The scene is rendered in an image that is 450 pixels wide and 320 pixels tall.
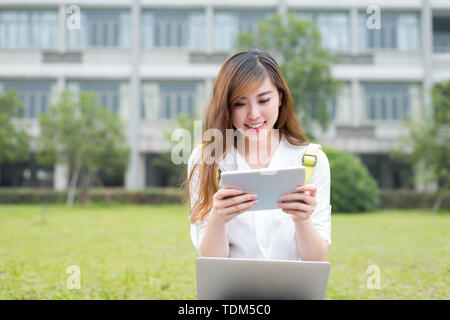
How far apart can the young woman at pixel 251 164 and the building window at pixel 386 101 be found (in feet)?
55.9

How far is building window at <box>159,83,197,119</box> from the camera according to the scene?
58.6 ft

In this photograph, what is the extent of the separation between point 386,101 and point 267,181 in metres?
17.9

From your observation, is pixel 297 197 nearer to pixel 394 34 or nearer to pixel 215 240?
pixel 215 240

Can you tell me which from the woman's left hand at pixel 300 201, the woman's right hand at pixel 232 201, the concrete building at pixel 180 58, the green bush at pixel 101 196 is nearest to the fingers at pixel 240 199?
the woman's right hand at pixel 232 201

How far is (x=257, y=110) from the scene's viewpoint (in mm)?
1818

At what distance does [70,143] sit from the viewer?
13.0 meters

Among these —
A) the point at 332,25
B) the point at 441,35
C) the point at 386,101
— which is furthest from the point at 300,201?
the point at 441,35

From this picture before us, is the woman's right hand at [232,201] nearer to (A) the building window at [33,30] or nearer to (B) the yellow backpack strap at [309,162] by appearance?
(B) the yellow backpack strap at [309,162]

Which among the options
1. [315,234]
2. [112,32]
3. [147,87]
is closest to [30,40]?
[112,32]

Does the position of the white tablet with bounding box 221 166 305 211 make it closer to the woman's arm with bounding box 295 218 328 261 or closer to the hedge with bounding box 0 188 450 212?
the woman's arm with bounding box 295 218 328 261

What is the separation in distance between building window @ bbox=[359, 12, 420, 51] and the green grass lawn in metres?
11.8

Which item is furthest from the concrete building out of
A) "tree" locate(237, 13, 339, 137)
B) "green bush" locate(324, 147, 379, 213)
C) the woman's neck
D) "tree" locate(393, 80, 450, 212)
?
the woman's neck

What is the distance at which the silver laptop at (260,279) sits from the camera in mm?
1446
